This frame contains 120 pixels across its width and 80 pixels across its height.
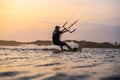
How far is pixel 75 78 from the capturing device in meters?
8.67

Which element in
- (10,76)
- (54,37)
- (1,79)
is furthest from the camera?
(54,37)

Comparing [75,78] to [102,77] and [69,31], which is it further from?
[69,31]

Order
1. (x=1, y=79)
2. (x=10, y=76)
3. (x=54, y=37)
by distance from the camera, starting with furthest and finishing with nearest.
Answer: (x=54, y=37) → (x=10, y=76) → (x=1, y=79)

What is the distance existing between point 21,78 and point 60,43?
21.7m

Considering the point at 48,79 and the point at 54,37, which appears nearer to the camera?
the point at 48,79

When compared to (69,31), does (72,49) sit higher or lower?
lower

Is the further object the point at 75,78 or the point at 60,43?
the point at 60,43

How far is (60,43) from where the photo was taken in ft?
99.0

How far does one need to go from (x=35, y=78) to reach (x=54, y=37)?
21141mm

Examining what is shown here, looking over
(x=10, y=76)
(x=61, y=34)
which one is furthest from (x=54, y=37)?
(x=10, y=76)

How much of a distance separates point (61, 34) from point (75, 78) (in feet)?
69.6

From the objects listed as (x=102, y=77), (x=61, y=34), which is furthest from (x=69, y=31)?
(x=102, y=77)

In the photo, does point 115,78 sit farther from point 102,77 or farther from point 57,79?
point 57,79

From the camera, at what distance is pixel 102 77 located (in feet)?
29.6
